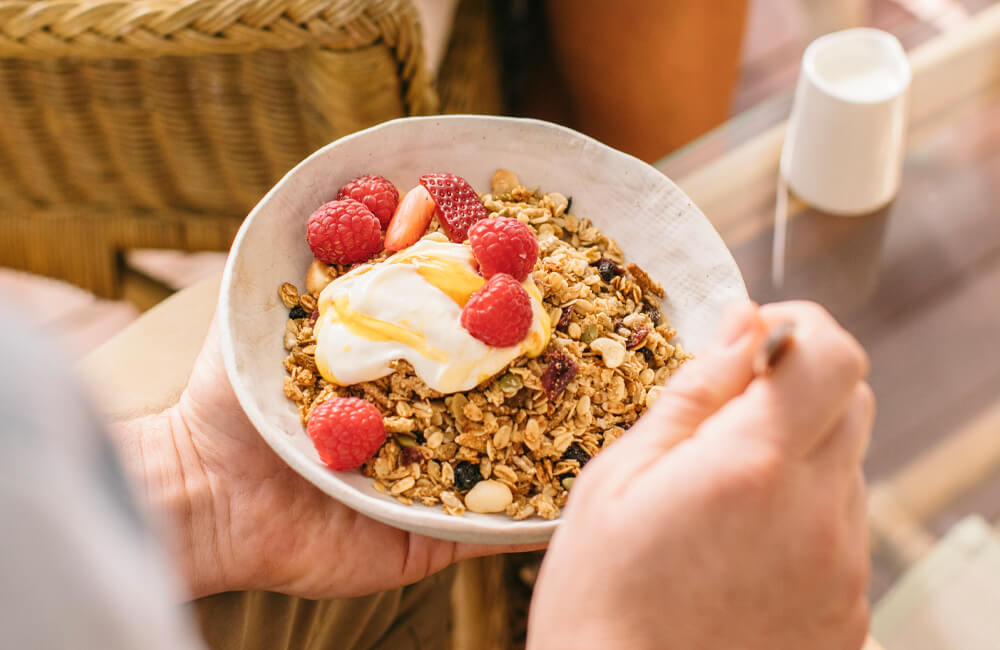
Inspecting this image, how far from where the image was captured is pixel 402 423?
71 centimetres

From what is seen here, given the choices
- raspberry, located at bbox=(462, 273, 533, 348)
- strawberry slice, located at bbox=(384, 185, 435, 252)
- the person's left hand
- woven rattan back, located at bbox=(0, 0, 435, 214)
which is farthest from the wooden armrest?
raspberry, located at bbox=(462, 273, 533, 348)

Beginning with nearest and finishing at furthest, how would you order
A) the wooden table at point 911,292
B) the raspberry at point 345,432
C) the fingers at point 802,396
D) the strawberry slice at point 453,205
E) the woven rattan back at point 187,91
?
the fingers at point 802,396 → the raspberry at point 345,432 → the strawberry slice at point 453,205 → the woven rattan back at point 187,91 → the wooden table at point 911,292

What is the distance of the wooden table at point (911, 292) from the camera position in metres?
1.14

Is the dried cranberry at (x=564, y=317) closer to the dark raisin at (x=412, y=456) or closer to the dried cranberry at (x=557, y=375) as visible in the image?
the dried cranberry at (x=557, y=375)

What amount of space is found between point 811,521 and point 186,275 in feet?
4.98

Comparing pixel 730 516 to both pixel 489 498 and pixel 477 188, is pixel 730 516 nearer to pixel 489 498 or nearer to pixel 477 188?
pixel 489 498

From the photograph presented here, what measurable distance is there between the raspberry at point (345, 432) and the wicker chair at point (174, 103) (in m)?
0.47

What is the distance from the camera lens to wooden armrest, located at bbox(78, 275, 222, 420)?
3.14 ft

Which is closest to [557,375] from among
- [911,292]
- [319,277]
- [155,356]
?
[319,277]

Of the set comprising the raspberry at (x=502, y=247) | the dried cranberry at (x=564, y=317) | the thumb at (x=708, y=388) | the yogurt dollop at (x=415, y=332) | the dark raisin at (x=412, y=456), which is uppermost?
the thumb at (x=708, y=388)

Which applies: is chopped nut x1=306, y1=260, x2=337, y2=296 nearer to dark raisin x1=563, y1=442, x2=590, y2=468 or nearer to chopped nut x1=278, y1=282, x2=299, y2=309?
chopped nut x1=278, y1=282, x2=299, y2=309

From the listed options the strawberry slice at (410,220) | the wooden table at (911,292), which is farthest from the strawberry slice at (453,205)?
the wooden table at (911,292)

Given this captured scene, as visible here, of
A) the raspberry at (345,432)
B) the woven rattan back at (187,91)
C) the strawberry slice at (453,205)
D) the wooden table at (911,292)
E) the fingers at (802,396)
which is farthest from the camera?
the wooden table at (911,292)

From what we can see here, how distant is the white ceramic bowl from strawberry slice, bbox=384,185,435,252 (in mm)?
76
